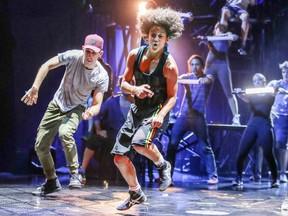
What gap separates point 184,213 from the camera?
4.46 metres

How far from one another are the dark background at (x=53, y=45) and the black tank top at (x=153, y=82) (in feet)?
14.4

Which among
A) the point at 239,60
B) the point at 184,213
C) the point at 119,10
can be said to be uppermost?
the point at 119,10

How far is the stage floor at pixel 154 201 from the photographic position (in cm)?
435

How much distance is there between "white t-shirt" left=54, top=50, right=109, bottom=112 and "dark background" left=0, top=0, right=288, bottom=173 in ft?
11.0

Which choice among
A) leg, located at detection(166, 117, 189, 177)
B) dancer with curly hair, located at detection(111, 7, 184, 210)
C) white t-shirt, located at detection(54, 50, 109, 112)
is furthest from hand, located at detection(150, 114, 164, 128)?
leg, located at detection(166, 117, 189, 177)

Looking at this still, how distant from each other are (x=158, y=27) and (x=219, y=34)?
16.0ft

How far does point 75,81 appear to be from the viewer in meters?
5.22

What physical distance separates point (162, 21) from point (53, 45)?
15.8 ft

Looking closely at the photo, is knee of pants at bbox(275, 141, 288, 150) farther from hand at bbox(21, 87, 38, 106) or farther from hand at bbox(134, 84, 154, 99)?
hand at bbox(21, 87, 38, 106)

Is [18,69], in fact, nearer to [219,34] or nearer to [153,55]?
[219,34]

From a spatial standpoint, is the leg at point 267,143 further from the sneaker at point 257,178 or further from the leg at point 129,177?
the leg at point 129,177

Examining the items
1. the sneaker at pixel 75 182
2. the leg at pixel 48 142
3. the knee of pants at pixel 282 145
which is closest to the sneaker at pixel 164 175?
the sneaker at pixel 75 182

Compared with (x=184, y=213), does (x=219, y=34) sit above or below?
above

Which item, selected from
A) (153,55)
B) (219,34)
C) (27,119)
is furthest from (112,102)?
(153,55)
